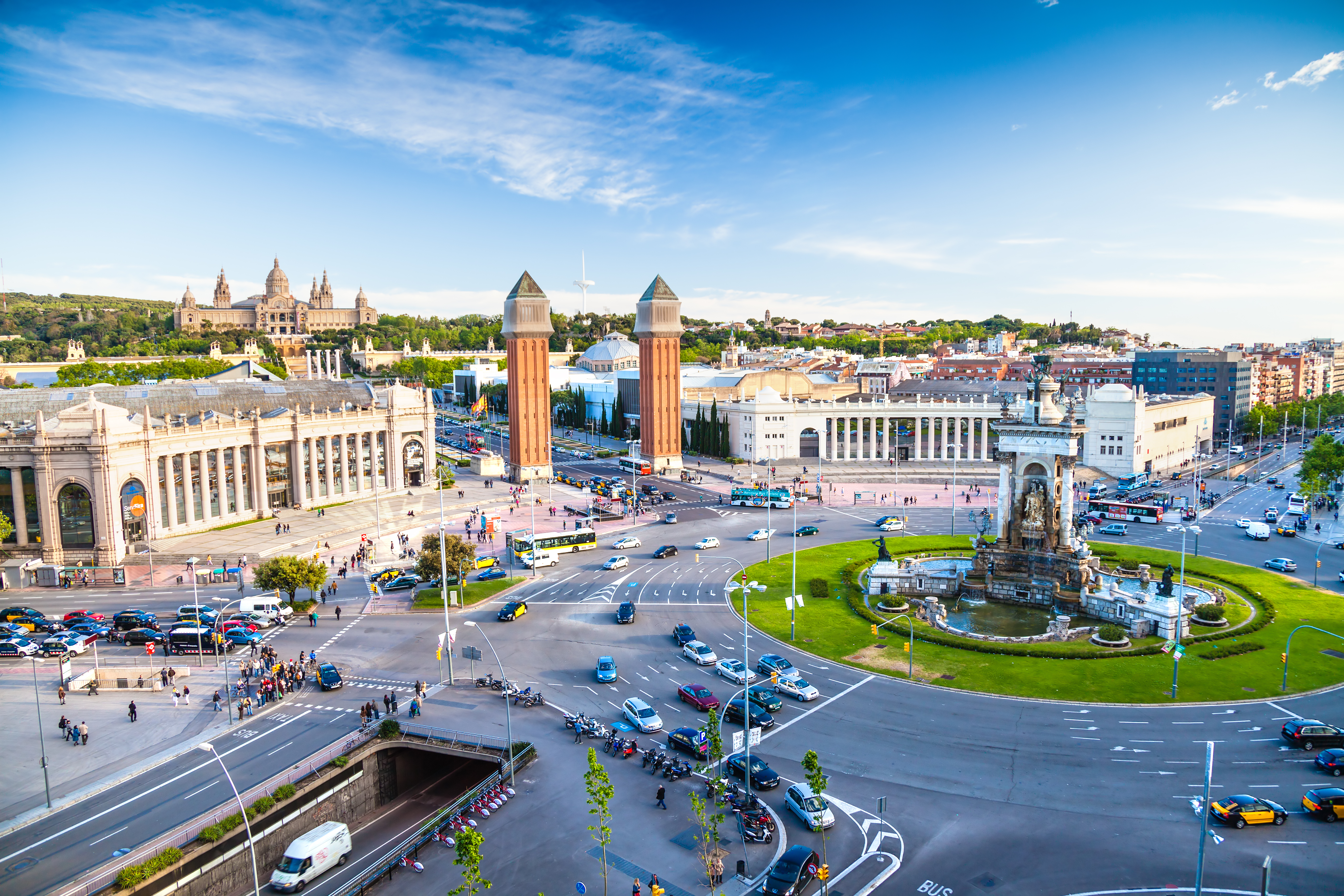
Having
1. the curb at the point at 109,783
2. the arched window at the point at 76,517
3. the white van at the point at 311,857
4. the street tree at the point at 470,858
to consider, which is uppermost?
the arched window at the point at 76,517

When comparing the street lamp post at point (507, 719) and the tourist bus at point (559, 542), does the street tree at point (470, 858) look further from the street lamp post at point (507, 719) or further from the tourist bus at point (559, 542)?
the tourist bus at point (559, 542)

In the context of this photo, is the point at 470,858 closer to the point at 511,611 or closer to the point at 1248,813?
the point at 1248,813

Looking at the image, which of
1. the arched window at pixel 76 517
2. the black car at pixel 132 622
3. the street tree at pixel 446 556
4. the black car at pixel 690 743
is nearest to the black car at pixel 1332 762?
the black car at pixel 690 743

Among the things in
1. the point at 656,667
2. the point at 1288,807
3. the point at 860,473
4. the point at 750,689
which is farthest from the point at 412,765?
the point at 860,473

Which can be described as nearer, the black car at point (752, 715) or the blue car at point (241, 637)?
the black car at point (752, 715)

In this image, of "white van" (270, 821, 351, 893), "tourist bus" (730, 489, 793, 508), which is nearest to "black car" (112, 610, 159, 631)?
"white van" (270, 821, 351, 893)
